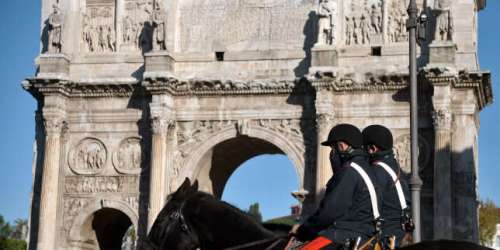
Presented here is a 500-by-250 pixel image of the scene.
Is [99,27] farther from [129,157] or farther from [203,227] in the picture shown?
[203,227]

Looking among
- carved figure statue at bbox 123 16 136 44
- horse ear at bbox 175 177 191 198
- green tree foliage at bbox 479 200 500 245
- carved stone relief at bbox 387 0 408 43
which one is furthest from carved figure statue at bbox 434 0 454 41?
green tree foliage at bbox 479 200 500 245

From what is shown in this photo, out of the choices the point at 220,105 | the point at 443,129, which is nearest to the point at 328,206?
the point at 443,129

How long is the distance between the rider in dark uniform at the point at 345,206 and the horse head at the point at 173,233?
3.69 feet

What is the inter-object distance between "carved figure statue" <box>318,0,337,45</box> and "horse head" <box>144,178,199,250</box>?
1823cm

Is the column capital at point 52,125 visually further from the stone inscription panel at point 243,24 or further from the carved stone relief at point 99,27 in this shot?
the stone inscription panel at point 243,24

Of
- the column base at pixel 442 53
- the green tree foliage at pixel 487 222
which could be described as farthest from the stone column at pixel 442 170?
the green tree foliage at pixel 487 222

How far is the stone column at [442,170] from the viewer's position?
971 inches

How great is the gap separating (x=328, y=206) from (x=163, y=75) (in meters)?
19.3

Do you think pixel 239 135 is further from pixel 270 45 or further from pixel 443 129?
pixel 443 129

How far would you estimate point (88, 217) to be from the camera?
2794cm

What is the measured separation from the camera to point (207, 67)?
1086 inches

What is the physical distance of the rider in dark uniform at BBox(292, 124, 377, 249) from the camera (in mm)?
7531

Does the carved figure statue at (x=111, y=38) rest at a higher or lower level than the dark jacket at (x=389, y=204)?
higher

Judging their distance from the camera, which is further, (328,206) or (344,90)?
(344,90)
